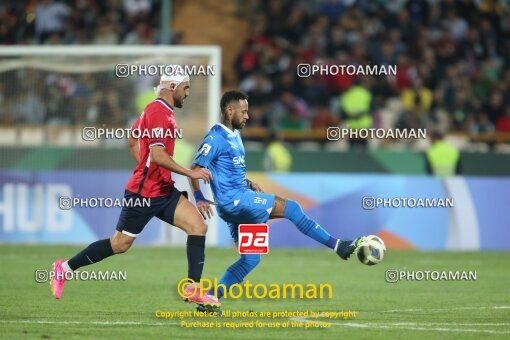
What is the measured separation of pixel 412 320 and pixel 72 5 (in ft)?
56.8

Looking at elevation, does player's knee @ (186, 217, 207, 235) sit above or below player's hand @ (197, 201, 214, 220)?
below

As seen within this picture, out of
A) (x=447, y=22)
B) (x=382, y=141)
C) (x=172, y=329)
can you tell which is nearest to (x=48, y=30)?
(x=382, y=141)

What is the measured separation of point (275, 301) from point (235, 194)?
170cm

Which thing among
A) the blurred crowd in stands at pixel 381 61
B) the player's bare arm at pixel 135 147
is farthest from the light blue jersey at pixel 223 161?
the blurred crowd in stands at pixel 381 61

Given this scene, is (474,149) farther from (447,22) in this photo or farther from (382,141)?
(447,22)

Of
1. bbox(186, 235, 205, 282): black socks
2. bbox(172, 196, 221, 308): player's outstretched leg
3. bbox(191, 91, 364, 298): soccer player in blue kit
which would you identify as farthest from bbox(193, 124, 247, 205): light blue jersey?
bbox(186, 235, 205, 282): black socks

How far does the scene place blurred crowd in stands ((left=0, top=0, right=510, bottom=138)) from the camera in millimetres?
23781

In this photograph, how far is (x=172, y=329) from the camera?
31.3 feet

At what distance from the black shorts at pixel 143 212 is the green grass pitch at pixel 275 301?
2.70ft

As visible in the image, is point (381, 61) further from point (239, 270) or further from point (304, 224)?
point (239, 270)

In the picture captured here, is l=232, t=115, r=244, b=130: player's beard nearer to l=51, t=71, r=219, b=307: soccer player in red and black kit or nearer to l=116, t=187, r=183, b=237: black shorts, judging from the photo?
l=51, t=71, r=219, b=307: soccer player in red and black kit

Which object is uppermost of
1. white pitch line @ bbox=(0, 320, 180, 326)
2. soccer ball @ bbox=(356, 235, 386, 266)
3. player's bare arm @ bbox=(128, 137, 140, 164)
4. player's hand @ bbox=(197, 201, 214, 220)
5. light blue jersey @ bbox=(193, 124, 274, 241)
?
player's bare arm @ bbox=(128, 137, 140, 164)

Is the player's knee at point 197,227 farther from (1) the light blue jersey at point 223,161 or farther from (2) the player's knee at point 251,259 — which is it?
(2) the player's knee at point 251,259

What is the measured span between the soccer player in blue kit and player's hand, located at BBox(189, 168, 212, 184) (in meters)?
0.19
